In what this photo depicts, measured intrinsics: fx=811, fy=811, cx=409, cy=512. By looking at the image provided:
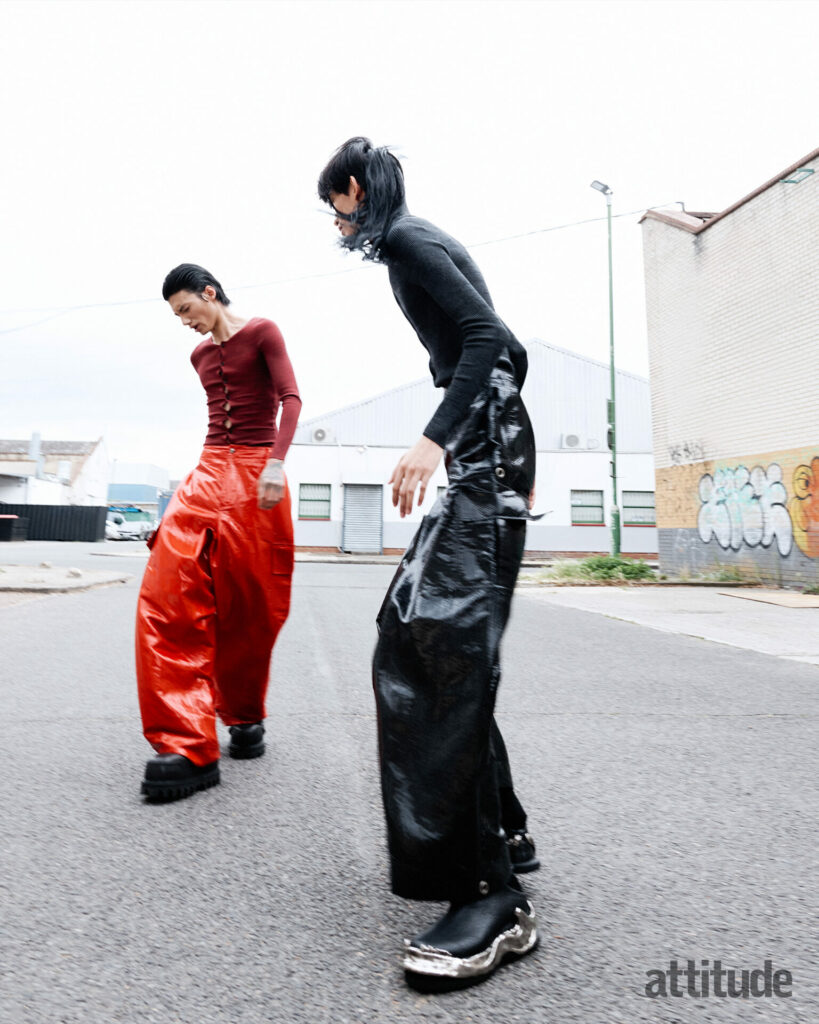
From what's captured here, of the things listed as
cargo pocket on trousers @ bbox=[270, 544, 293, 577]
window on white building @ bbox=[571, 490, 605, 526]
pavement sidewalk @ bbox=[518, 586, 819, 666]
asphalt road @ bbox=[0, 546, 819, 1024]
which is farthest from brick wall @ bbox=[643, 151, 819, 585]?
cargo pocket on trousers @ bbox=[270, 544, 293, 577]

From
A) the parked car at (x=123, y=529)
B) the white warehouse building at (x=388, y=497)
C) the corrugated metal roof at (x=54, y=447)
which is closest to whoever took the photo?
the white warehouse building at (x=388, y=497)

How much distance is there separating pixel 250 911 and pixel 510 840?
1.98ft

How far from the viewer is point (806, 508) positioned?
43.3ft

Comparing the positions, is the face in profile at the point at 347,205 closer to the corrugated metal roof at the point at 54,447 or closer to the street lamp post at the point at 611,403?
the street lamp post at the point at 611,403

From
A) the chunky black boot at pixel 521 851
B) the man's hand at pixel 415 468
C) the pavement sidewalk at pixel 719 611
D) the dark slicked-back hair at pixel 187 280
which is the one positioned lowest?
the pavement sidewalk at pixel 719 611

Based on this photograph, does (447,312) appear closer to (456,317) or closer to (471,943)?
(456,317)

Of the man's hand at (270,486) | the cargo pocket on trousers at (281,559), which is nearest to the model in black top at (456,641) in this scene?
the man's hand at (270,486)

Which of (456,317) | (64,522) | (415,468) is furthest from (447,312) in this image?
(64,522)

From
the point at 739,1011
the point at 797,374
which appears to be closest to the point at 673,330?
the point at 797,374

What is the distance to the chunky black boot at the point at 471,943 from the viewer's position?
57.1 inches

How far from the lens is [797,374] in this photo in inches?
532

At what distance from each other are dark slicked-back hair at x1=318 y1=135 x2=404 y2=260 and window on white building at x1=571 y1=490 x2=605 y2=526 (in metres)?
28.2

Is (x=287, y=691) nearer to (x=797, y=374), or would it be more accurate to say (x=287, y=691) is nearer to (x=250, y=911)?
(x=250, y=911)

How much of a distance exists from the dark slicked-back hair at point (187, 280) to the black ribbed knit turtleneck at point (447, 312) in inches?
51.3
